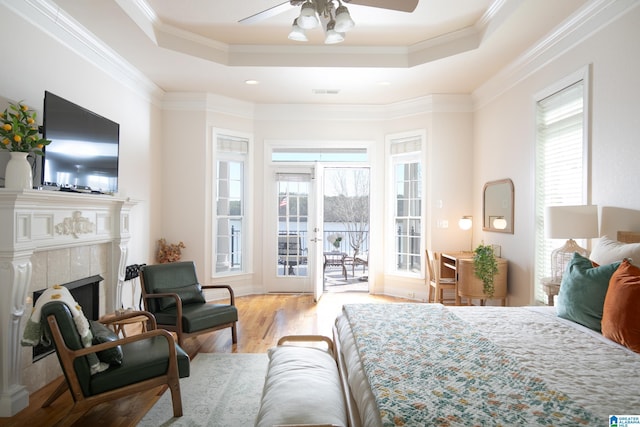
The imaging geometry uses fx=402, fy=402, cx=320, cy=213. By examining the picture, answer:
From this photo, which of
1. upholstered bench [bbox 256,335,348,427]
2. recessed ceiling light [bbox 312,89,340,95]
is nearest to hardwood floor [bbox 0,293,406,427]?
upholstered bench [bbox 256,335,348,427]

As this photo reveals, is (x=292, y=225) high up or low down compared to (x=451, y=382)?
up

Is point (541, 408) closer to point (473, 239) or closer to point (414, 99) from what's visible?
point (473, 239)

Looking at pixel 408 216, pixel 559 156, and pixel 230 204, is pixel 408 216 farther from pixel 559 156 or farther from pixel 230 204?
pixel 230 204

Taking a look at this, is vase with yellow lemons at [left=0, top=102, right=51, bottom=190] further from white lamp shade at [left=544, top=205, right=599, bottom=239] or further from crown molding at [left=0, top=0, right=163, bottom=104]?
white lamp shade at [left=544, top=205, right=599, bottom=239]

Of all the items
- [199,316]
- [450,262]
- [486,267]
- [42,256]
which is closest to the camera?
[42,256]

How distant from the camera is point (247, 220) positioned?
6.10 m

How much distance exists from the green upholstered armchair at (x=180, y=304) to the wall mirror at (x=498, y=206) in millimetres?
3168

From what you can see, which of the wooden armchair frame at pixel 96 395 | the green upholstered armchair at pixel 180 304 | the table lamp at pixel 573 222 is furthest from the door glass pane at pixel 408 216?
the wooden armchair frame at pixel 96 395

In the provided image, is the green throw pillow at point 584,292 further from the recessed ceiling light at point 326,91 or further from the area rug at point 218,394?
the recessed ceiling light at point 326,91

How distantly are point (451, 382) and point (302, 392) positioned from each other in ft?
2.12

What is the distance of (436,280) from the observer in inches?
201

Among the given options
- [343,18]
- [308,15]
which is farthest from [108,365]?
[343,18]

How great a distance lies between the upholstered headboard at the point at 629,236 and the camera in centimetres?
267

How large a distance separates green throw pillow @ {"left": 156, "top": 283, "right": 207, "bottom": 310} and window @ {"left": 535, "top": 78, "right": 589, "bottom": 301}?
10.6ft
